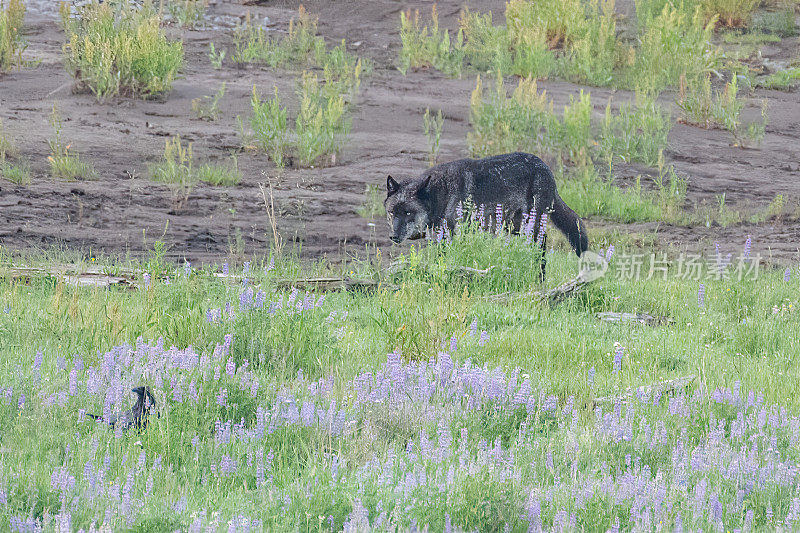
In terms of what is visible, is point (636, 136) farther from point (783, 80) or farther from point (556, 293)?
point (556, 293)

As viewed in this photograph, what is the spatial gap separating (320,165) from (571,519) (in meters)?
9.18

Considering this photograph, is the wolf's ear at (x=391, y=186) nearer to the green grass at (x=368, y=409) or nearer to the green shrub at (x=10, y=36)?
the green grass at (x=368, y=409)

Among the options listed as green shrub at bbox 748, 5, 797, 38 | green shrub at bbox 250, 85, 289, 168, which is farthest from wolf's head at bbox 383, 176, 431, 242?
green shrub at bbox 748, 5, 797, 38

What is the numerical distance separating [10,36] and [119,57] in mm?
3048

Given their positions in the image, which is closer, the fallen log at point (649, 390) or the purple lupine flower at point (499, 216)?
the fallen log at point (649, 390)

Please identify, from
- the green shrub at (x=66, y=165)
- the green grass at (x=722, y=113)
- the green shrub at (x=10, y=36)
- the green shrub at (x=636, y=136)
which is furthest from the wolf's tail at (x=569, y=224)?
the green shrub at (x=10, y=36)

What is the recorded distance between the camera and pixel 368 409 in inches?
150

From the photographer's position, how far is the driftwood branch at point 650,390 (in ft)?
13.5

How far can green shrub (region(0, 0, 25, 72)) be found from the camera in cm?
1435

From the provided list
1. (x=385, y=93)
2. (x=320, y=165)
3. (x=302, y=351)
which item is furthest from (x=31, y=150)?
(x=302, y=351)

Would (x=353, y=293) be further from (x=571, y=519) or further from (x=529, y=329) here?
(x=571, y=519)

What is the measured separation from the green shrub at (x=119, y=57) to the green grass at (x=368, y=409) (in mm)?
7226

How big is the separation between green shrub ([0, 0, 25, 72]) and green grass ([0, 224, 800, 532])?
9.40 m

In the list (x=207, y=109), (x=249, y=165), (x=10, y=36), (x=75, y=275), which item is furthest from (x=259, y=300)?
(x=10, y=36)
